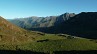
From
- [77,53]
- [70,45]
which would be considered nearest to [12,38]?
[70,45]

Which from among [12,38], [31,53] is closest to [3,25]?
[12,38]

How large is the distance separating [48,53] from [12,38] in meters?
51.8

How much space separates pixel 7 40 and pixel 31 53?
46.1 metres

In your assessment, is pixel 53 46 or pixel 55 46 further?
pixel 53 46

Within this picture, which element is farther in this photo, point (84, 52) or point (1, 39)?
point (1, 39)

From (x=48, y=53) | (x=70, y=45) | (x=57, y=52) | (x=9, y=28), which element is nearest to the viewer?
(x=48, y=53)

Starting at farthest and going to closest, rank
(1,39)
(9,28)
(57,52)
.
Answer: (9,28)
(1,39)
(57,52)

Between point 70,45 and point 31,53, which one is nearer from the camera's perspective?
point 31,53

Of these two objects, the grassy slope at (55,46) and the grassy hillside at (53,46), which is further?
the grassy slope at (55,46)

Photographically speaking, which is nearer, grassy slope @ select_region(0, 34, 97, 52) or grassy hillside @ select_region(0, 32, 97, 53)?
grassy hillside @ select_region(0, 32, 97, 53)

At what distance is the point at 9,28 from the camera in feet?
480

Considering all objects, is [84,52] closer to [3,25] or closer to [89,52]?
[89,52]

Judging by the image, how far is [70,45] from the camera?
257 feet

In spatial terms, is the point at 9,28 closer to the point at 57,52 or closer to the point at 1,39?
the point at 1,39
